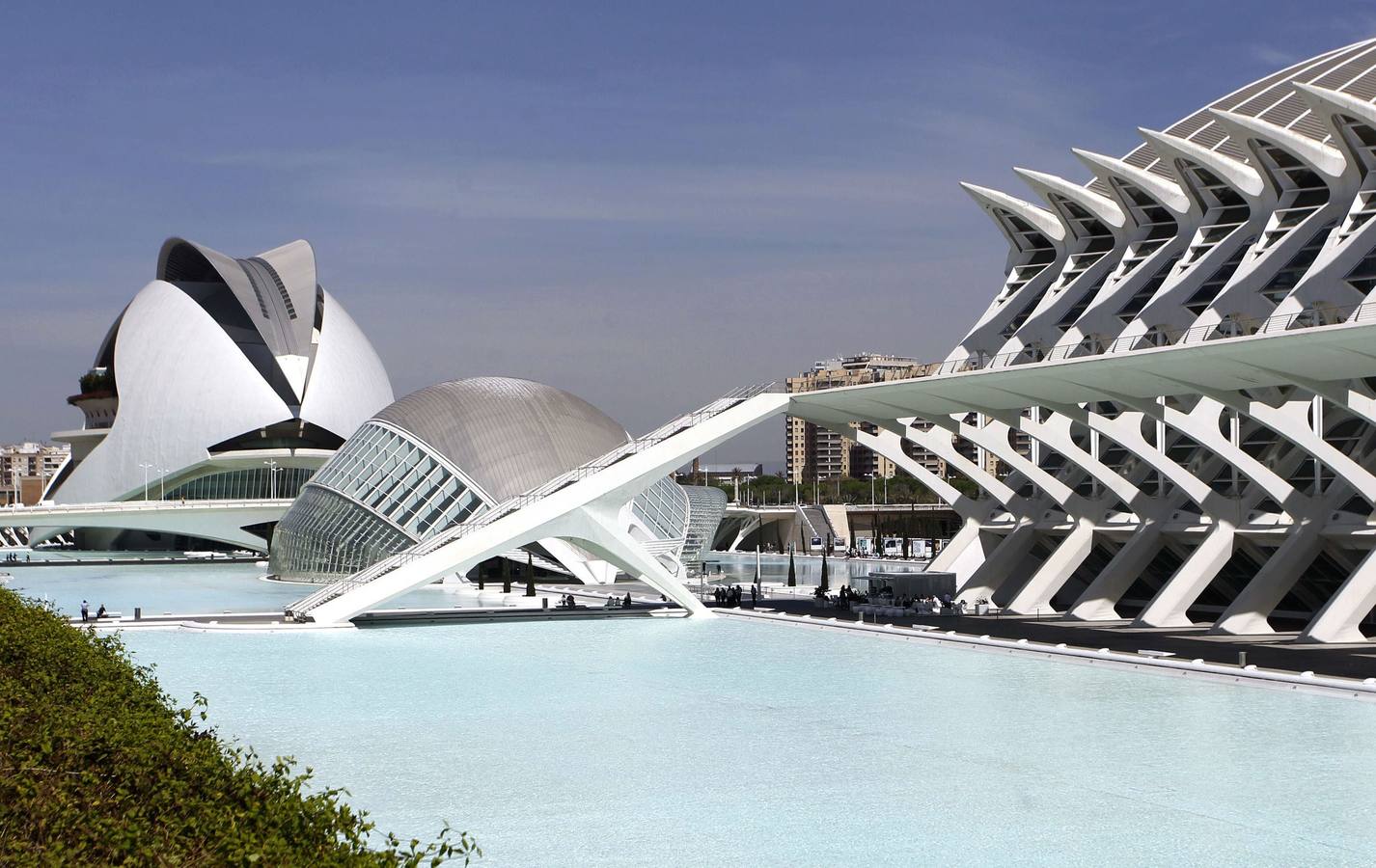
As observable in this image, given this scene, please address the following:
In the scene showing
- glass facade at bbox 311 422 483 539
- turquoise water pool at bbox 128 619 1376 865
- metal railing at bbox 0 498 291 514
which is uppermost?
metal railing at bbox 0 498 291 514

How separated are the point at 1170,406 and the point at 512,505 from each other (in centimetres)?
1478

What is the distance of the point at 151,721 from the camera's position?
10.9m

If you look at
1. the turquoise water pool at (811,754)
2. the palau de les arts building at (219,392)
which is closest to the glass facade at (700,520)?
the turquoise water pool at (811,754)

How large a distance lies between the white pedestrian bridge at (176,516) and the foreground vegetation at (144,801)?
2385 inches

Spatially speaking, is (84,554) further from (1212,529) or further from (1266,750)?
(1266,750)

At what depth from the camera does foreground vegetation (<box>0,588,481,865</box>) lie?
24.4 feet

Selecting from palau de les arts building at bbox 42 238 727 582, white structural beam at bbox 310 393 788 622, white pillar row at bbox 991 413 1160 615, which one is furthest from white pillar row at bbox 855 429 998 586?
palau de les arts building at bbox 42 238 727 582

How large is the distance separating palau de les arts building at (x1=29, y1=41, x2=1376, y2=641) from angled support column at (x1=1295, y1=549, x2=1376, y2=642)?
4 centimetres

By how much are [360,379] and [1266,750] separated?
72.9 metres

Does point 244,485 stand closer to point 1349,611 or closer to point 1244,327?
point 1244,327

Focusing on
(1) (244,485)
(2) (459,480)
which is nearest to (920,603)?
(2) (459,480)

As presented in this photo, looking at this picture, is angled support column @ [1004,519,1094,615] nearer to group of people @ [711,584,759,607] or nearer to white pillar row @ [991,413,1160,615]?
white pillar row @ [991,413,1160,615]

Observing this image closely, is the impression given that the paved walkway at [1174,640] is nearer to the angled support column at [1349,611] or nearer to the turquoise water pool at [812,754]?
the angled support column at [1349,611]

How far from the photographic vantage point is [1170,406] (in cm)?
3288
